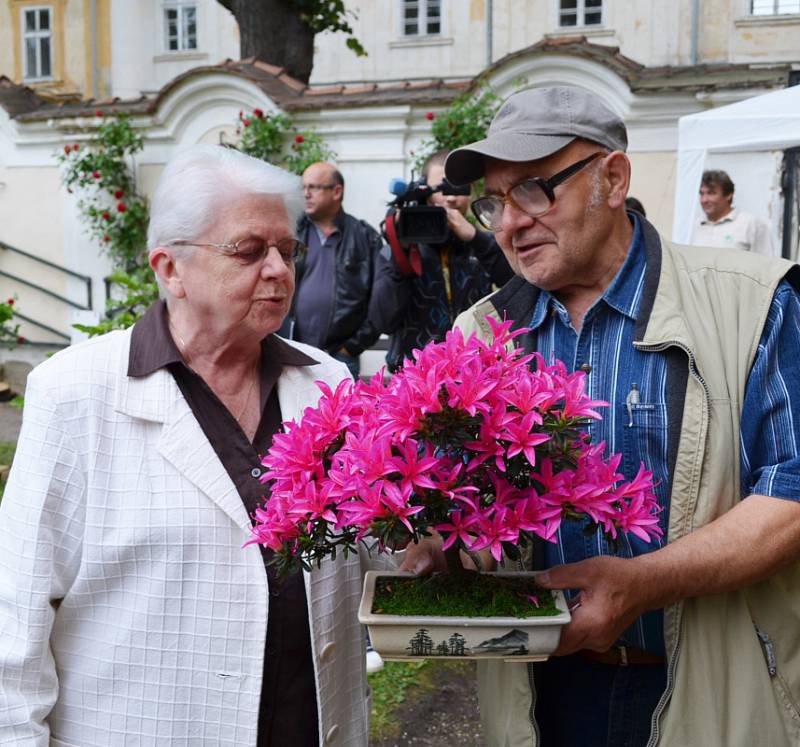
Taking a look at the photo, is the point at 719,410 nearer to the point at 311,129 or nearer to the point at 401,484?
the point at 401,484

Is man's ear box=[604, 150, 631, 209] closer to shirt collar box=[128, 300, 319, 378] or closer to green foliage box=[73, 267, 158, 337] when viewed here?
shirt collar box=[128, 300, 319, 378]

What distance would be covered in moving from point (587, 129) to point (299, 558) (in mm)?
989

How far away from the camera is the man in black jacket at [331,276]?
532cm

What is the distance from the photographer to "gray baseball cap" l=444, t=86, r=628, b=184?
185 centimetres

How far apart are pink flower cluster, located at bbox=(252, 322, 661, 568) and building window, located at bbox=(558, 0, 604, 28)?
18.7 m

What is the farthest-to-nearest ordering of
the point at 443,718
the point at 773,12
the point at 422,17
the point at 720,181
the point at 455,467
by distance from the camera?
the point at 422,17
the point at 773,12
the point at 720,181
the point at 443,718
the point at 455,467

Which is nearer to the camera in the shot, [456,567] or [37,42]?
[456,567]

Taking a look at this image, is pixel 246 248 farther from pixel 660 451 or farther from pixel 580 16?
pixel 580 16

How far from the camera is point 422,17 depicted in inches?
760

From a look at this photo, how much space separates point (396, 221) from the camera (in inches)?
163

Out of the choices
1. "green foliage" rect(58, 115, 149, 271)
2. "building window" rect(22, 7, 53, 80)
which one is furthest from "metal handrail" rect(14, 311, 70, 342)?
"building window" rect(22, 7, 53, 80)

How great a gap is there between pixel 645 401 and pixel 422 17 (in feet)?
62.1

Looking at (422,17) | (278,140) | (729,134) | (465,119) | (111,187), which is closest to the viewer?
(729,134)

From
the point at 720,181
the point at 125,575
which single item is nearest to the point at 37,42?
the point at 720,181
